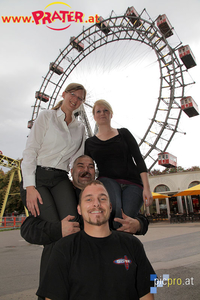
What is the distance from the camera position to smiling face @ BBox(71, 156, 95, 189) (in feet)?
8.04

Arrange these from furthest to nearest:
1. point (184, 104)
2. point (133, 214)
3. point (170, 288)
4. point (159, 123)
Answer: point (159, 123) < point (184, 104) < point (170, 288) < point (133, 214)

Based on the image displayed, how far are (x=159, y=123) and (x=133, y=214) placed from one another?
2497cm

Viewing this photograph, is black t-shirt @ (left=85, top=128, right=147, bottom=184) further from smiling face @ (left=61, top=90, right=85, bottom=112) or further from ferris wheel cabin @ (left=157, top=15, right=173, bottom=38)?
ferris wheel cabin @ (left=157, top=15, right=173, bottom=38)

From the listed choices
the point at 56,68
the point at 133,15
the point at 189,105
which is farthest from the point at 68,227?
the point at 56,68

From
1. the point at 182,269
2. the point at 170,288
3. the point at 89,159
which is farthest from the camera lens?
the point at 182,269

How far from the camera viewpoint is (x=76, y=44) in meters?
26.8

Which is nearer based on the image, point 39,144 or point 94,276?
point 94,276

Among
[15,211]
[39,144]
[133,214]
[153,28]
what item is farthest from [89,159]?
[15,211]

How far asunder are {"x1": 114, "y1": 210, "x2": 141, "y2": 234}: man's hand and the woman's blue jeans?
0.32 ft

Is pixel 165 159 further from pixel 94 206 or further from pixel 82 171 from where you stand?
pixel 94 206

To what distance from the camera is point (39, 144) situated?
2305 millimetres

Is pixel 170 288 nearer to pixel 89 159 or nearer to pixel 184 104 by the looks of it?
pixel 89 159

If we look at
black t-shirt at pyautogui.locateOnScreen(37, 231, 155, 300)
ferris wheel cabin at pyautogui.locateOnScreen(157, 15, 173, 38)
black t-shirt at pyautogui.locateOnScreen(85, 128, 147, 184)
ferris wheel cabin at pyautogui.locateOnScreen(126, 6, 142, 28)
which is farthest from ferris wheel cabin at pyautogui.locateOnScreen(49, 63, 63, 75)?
black t-shirt at pyautogui.locateOnScreen(37, 231, 155, 300)

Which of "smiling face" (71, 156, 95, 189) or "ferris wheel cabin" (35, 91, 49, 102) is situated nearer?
"smiling face" (71, 156, 95, 189)
